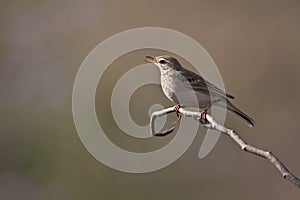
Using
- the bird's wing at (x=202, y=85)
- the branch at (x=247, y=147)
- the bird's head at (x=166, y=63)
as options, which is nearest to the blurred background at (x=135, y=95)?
the bird's head at (x=166, y=63)

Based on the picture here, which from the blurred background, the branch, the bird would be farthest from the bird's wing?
the blurred background

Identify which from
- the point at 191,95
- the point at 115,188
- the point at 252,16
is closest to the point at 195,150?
the point at 115,188

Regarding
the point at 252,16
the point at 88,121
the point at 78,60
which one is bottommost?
the point at 88,121

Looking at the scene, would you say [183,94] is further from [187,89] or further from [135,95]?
[135,95]

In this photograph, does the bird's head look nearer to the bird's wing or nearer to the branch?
the bird's wing

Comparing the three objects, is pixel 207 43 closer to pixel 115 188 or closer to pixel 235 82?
pixel 235 82

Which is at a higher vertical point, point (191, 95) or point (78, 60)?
point (78, 60)
